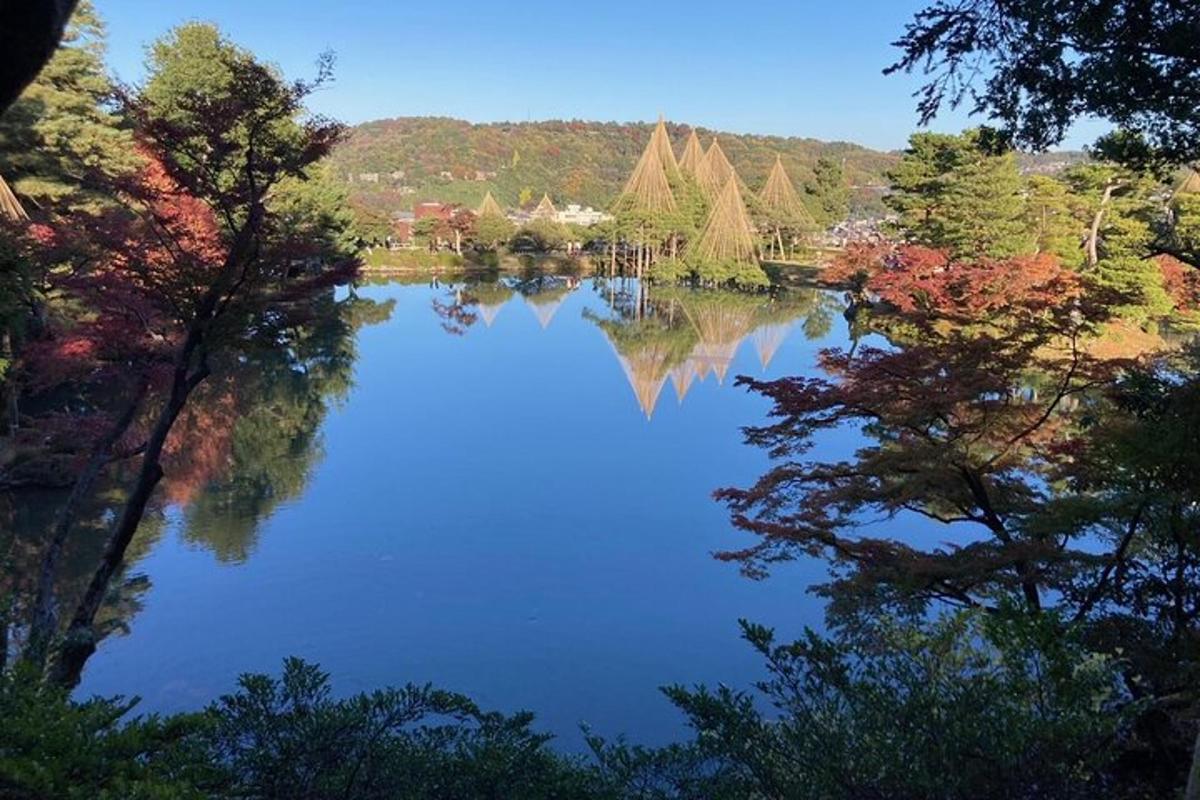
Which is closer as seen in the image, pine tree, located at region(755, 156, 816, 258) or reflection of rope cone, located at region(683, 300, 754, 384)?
reflection of rope cone, located at region(683, 300, 754, 384)

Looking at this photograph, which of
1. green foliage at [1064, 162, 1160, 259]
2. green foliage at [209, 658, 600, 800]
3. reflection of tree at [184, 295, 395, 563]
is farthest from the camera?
green foliage at [1064, 162, 1160, 259]

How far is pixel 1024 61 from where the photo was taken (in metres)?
3.11

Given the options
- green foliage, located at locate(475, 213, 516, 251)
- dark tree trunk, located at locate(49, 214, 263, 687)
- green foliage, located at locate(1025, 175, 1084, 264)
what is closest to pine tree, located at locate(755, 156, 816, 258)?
green foliage, located at locate(475, 213, 516, 251)

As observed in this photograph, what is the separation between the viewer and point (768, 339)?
2102cm

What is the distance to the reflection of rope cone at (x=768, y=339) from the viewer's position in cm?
1855

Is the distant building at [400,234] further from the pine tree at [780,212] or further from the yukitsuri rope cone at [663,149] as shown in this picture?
the pine tree at [780,212]

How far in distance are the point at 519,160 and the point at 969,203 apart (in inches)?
2434

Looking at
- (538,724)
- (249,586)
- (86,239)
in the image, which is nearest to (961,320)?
(538,724)

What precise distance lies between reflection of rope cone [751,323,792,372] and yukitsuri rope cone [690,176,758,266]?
8761 mm

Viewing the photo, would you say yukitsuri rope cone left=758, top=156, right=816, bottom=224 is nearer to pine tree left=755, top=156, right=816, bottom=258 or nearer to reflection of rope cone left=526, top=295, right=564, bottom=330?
pine tree left=755, top=156, right=816, bottom=258

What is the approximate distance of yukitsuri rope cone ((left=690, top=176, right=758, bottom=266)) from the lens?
3150cm

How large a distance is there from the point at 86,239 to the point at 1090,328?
38.4ft

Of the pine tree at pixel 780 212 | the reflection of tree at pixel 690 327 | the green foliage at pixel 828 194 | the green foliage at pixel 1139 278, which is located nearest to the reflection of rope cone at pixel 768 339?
the reflection of tree at pixel 690 327

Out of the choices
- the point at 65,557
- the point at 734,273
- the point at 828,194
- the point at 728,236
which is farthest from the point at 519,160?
the point at 65,557
